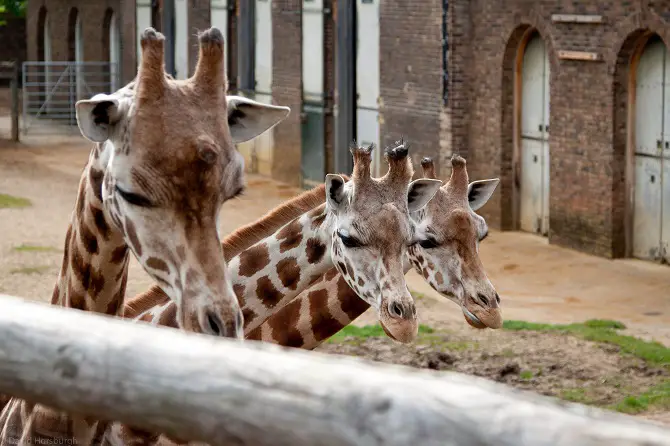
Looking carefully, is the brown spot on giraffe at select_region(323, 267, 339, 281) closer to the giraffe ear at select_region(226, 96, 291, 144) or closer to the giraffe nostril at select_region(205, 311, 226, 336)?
the giraffe ear at select_region(226, 96, 291, 144)

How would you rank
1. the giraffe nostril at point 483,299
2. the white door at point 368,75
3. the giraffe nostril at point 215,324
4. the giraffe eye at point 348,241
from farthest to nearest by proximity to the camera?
the white door at point 368,75
the giraffe nostril at point 483,299
the giraffe eye at point 348,241
the giraffe nostril at point 215,324

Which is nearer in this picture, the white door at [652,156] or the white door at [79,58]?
the white door at [652,156]

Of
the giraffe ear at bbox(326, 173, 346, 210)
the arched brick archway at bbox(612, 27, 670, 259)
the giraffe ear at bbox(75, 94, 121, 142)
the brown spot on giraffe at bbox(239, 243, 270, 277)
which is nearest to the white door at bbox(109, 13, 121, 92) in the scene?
the arched brick archway at bbox(612, 27, 670, 259)

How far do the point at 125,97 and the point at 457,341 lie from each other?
→ 7922 millimetres

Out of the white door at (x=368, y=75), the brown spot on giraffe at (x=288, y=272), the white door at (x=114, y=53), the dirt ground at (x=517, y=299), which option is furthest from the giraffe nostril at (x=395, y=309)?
the white door at (x=114, y=53)

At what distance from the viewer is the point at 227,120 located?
15.4ft

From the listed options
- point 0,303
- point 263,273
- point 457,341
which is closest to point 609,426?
point 0,303

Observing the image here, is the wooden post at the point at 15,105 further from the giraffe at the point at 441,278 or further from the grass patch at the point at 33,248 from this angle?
the giraffe at the point at 441,278

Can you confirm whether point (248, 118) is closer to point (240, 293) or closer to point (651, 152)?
point (240, 293)

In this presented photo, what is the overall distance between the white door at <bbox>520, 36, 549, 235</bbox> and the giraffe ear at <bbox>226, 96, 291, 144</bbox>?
14.7m

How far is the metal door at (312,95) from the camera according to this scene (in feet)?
77.6

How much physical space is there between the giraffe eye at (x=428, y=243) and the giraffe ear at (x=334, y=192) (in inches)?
44.8

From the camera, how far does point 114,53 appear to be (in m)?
34.1

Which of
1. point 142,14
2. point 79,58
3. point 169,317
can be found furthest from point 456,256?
point 79,58
